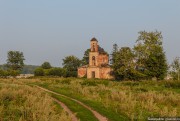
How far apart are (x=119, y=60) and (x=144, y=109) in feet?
169

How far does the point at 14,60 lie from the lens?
109938 millimetres

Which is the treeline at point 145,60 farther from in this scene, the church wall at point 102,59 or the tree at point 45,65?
the tree at point 45,65

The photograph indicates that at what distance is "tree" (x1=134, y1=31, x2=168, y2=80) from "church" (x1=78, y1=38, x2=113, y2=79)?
49.6 ft

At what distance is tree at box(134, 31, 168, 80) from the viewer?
6431 centimetres

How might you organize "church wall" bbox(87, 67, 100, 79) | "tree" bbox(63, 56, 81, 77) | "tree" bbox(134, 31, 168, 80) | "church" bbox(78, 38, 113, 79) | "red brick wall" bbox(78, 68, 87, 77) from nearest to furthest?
"tree" bbox(134, 31, 168, 80), "church wall" bbox(87, 67, 100, 79), "church" bbox(78, 38, 113, 79), "red brick wall" bbox(78, 68, 87, 77), "tree" bbox(63, 56, 81, 77)

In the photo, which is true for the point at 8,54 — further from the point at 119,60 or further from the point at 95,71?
the point at 119,60

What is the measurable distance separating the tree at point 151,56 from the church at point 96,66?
49.6 feet

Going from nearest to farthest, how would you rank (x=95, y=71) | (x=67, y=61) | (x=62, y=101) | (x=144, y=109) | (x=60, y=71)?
(x=144, y=109)
(x=62, y=101)
(x=95, y=71)
(x=60, y=71)
(x=67, y=61)

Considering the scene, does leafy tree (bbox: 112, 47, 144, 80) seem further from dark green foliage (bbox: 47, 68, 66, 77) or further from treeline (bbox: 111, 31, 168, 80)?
dark green foliage (bbox: 47, 68, 66, 77)

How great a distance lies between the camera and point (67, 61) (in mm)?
106625

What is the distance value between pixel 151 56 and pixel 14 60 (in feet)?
205

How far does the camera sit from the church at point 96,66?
267ft

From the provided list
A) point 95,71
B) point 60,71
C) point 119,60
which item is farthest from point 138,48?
point 60,71

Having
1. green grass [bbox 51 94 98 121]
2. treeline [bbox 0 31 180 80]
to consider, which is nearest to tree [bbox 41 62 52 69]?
treeline [bbox 0 31 180 80]
